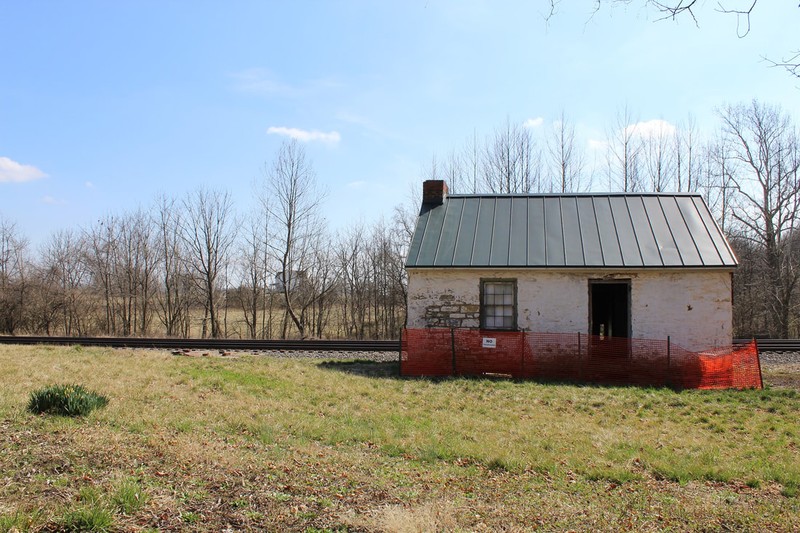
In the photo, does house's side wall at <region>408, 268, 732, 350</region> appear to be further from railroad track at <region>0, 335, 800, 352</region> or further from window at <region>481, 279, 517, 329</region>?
railroad track at <region>0, 335, 800, 352</region>

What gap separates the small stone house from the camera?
47.2 ft

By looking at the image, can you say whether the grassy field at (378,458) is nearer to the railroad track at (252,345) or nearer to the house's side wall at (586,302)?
the house's side wall at (586,302)

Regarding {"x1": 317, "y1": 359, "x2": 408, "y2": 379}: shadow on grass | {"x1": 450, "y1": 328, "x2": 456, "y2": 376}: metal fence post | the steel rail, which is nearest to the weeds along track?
{"x1": 317, "y1": 359, "x2": 408, "y2": 379}: shadow on grass

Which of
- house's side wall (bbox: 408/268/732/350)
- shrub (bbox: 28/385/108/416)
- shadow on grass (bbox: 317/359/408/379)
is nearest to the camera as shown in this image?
shrub (bbox: 28/385/108/416)

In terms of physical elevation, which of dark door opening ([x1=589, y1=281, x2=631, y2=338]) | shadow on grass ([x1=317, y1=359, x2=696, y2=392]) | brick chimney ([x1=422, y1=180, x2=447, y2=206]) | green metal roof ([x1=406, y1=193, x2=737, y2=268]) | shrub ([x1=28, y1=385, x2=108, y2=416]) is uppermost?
brick chimney ([x1=422, y1=180, x2=447, y2=206])

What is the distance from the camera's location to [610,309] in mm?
17750

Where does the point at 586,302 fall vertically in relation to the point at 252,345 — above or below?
above

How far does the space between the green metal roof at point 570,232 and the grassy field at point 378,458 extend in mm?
4570

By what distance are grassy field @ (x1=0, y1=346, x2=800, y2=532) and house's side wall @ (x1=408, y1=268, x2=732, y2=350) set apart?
342 cm

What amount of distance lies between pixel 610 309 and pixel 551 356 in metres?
4.68

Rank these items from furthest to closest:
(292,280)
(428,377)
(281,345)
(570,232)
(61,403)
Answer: (292,280) → (281,345) → (570,232) → (428,377) → (61,403)

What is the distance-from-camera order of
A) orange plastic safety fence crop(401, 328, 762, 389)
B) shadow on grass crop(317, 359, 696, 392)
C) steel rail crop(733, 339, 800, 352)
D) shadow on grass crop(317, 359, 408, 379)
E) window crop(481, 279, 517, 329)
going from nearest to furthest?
shadow on grass crop(317, 359, 696, 392) → orange plastic safety fence crop(401, 328, 762, 389) → shadow on grass crop(317, 359, 408, 379) → window crop(481, 279, 517, 329) → steel rail crop(733, 339, 800, 352)

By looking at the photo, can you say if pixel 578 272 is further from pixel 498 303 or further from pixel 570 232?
pixel 498 303

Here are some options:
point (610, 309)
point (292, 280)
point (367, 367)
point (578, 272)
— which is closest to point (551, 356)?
→ point (578, 272)
